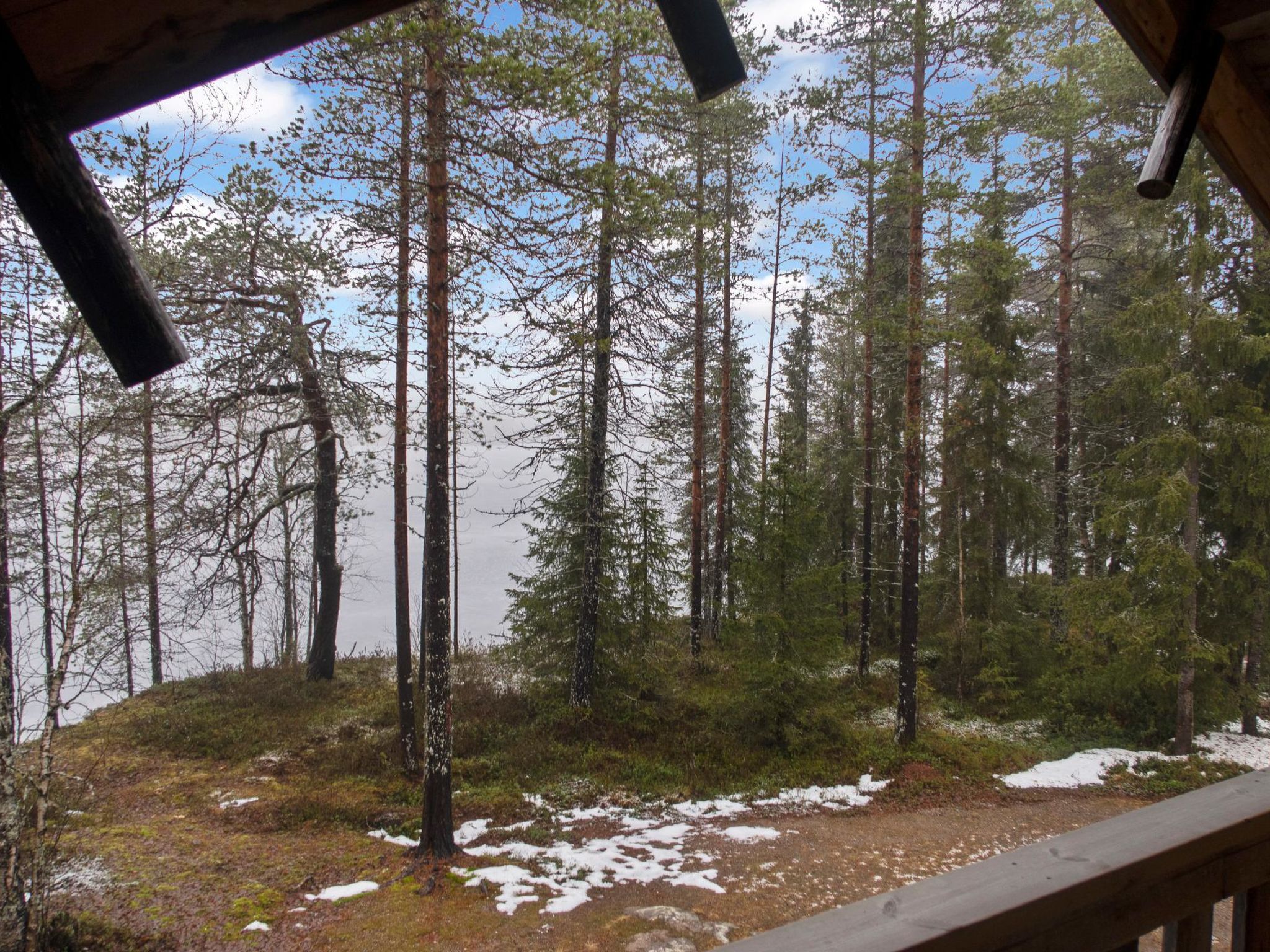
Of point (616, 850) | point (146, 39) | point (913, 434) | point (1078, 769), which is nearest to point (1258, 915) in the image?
point (146, 39)

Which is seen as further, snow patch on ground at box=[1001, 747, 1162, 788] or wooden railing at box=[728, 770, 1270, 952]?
snow patch on ground at box=[1001, 747, 1162, 788]

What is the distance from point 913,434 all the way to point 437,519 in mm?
8061

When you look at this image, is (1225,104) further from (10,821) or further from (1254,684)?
(1254,684)

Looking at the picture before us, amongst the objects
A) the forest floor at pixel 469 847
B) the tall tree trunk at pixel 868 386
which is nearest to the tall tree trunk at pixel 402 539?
the forest floor at pixel 469 847

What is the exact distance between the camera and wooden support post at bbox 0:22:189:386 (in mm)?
971

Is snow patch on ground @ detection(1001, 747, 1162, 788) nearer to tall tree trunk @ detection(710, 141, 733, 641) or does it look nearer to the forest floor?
the forest floor

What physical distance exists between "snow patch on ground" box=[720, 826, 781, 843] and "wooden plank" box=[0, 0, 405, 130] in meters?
9.05

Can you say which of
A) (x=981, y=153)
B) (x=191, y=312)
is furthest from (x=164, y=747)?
(x=981, y=153)

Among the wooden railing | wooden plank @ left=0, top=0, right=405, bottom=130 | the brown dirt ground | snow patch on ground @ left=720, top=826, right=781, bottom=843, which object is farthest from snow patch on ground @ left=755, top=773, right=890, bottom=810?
wooden plank @ left=0, top=0, right=405, bottom=130

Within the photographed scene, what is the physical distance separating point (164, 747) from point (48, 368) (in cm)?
801

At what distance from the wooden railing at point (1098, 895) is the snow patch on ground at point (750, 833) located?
7790mm

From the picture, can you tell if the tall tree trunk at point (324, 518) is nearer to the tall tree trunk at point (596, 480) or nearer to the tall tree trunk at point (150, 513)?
the tall tree trunk at point (150, 513)

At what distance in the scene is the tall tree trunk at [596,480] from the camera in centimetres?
1129

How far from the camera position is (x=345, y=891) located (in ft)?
22.2
